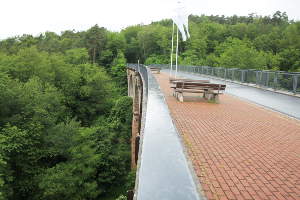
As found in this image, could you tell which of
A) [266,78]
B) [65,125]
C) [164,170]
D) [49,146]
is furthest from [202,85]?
[65,125]

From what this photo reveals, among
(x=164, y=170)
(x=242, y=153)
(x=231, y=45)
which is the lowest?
(x=242, y=153)

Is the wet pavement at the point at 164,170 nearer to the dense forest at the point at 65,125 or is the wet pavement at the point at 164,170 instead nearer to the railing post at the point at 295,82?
the dense forest at the point at 65,125

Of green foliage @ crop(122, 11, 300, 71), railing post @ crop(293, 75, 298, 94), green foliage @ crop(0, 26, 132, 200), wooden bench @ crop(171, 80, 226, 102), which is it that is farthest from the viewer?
green foliage @ crop(122, 11, 300, 71)

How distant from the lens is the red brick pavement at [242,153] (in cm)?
323

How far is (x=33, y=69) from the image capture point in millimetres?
31984

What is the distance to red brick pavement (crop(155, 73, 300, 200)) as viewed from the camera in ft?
10.6

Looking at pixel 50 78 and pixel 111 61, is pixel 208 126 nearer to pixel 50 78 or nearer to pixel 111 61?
pixel 50 78

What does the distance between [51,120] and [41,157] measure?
3.34 m

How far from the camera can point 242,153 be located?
4508 mm

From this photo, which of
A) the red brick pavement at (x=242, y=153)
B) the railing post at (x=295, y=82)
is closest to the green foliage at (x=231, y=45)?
the railing post at (x=295, y=82)

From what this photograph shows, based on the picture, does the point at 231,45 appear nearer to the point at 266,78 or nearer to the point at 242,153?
the point at 266,78

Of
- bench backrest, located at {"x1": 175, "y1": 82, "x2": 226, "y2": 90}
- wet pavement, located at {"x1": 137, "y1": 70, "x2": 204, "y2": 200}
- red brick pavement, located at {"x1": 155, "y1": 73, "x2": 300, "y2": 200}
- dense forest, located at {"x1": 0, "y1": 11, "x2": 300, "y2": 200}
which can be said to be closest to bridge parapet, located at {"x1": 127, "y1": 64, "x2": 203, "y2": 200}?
wet pavement, located at {"x1": 137, "y1": 70, "x2": 204, "y2": 200}

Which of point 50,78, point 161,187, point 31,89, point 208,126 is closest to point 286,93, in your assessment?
point 208,126

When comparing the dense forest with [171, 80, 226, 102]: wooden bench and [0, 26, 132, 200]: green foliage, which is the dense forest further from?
[171, 80, 226, 102]: wooden bench
